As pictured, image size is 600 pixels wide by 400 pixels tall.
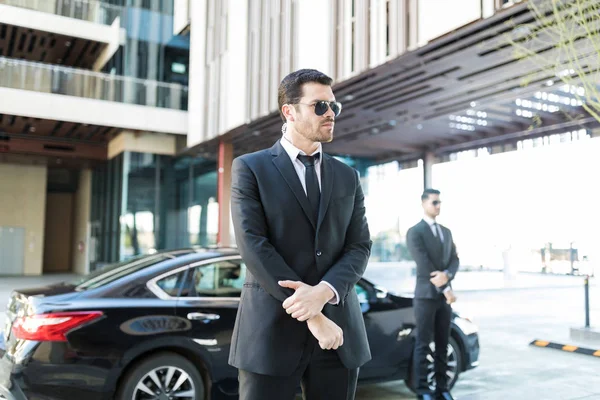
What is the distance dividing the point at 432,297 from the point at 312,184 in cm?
320

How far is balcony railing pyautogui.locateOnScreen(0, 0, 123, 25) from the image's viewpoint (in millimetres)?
21328

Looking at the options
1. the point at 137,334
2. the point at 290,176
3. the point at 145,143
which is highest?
the point at 145,143

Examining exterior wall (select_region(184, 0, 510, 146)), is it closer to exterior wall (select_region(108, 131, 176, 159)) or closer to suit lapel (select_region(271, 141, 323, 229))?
exterior wall (select_region(108, 131, 176, 159))

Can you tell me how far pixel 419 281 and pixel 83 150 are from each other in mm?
22590

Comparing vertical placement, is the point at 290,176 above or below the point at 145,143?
below

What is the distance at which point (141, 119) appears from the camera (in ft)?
69.3

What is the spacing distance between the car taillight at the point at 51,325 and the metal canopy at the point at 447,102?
5.84m

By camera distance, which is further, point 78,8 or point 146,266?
point 78,8

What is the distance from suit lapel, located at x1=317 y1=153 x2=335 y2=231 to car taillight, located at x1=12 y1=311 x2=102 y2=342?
2.78 metres

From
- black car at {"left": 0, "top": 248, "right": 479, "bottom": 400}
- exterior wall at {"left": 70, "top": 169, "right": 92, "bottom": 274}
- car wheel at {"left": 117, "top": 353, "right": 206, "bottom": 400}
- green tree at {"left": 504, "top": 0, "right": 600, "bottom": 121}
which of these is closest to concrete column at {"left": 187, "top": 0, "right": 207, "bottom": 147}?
exterior wall at {"left": 70, "top": 169, "right": 92, "bottom": 274}

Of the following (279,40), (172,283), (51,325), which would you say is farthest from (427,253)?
(279,40)

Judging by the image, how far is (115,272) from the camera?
4.94 meters

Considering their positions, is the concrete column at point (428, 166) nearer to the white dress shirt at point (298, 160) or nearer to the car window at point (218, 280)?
the car window at point (218, 280)

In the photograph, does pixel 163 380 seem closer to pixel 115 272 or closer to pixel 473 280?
pixel 115 272
